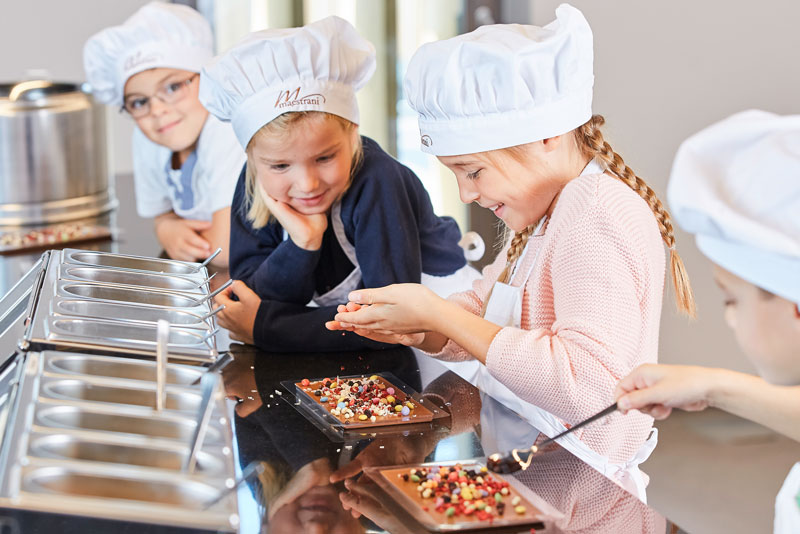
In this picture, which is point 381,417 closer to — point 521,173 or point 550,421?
point 550,421

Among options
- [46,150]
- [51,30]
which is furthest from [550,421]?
[51,30]

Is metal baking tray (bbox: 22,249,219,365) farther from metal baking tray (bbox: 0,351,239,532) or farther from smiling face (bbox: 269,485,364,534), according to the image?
smiling face (bbox: 269,485,364,534)

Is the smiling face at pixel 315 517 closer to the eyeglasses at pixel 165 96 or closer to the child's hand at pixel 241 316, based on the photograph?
the child's hand at pixel 241 316

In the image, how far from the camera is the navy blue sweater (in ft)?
4.58

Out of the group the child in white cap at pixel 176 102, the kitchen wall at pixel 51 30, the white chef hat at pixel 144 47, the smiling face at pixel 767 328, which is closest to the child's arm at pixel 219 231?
the child in white cap at pixel 176 102

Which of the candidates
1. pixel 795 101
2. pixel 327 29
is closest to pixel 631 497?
pixel 327 29

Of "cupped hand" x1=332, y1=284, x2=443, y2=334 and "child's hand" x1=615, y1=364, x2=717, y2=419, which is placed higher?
"child's hand" x1=615, y1=364, x2=717, y2=419

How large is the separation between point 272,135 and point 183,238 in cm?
71

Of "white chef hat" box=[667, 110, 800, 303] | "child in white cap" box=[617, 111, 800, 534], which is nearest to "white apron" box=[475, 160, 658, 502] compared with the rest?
"child in white cap" box=[617, 111, 800, 534]

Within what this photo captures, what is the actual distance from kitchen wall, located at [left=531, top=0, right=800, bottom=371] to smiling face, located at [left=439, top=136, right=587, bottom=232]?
1403 millimetres

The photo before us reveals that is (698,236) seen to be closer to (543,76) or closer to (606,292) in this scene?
(606,292)

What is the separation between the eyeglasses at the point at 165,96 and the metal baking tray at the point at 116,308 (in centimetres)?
77

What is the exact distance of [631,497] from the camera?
87cm

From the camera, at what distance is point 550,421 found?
1.19 metres
